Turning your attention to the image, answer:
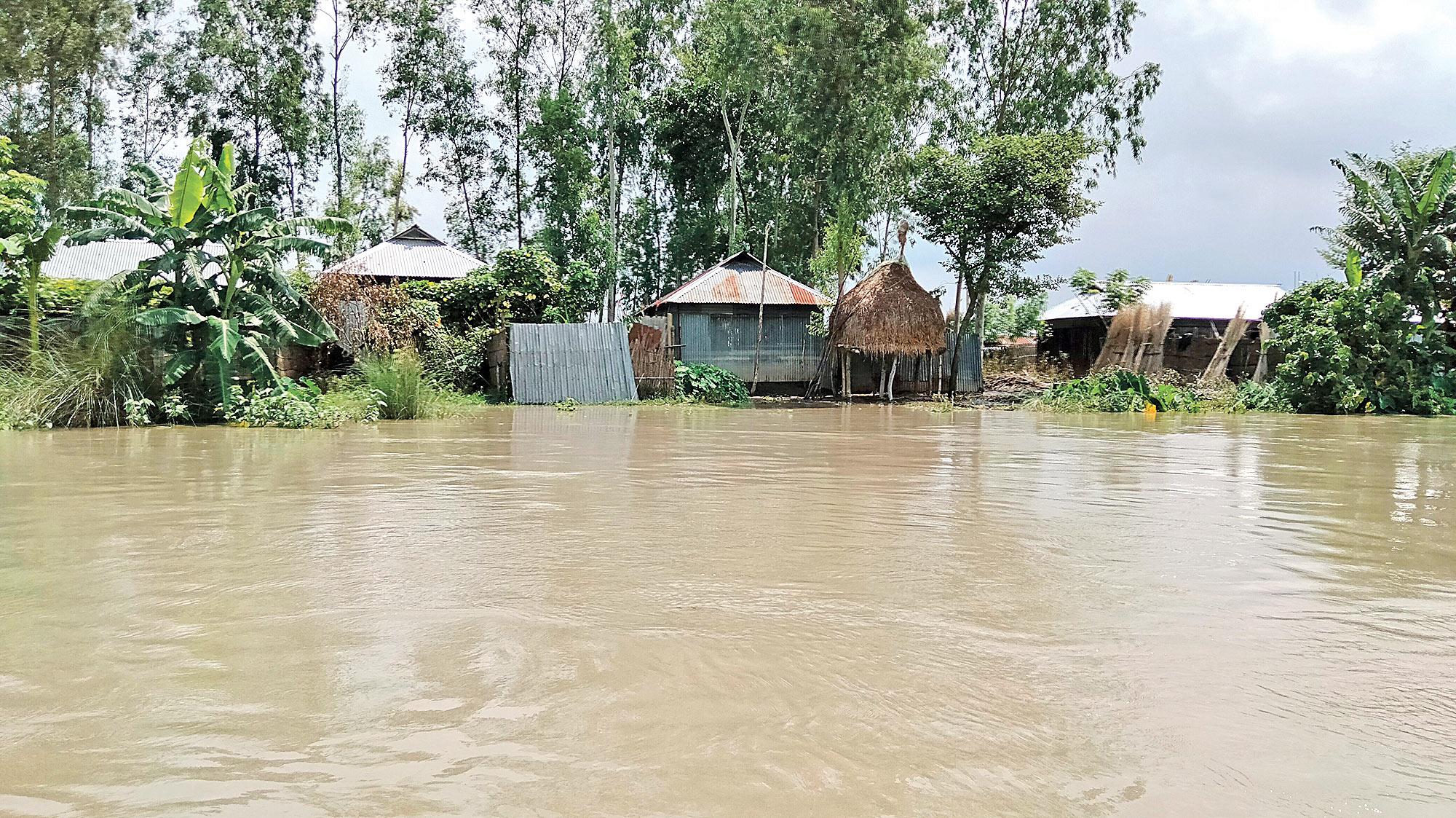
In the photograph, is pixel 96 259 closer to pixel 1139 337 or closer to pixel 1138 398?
pixel 1138 398

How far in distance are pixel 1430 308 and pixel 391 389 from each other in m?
17.9

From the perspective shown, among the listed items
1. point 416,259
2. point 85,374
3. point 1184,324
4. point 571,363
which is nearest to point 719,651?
point 85,374

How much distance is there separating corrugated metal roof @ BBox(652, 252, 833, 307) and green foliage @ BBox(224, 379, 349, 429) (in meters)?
9.95

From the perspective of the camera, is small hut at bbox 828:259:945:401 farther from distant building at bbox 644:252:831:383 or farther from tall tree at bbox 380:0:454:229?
tall tree at bbox 380:0:454:229

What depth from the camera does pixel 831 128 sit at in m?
23.6

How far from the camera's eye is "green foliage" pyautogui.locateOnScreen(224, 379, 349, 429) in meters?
12.9

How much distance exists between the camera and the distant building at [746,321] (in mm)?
22188

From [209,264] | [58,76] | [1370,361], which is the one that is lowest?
[1370,361]

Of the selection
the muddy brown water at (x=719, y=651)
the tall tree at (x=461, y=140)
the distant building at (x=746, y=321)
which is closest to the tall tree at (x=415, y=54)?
the tall tree at (x=461, y=140)

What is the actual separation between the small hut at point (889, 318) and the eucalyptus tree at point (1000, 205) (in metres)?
1.97

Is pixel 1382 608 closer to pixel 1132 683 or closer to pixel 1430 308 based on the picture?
pixel 1132 683

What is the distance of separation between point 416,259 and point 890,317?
1139 centimetres

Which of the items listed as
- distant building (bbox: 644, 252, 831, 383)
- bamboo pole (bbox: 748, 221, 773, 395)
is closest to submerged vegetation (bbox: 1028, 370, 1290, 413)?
distant building (bbox: 644, 252, 831, 383)

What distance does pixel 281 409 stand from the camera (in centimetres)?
1307
